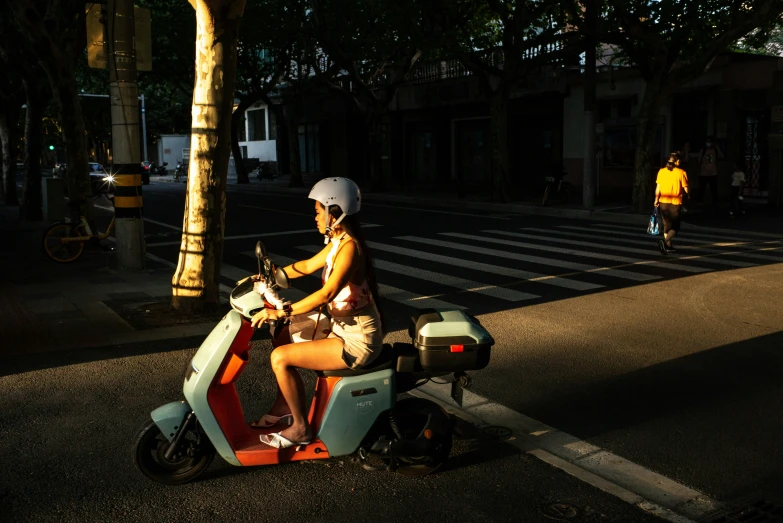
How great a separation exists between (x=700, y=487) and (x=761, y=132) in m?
21.2

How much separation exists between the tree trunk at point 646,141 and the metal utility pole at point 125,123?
13.2 m

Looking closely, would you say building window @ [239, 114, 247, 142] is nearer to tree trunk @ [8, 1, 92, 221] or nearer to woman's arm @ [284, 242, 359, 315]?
tree trunk @ [8, 1, 92, 221]

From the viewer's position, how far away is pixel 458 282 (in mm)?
10867

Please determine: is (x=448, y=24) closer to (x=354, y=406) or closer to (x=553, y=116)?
(x=553, y=116)

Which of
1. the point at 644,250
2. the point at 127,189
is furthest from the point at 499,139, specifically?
the point at 127,189

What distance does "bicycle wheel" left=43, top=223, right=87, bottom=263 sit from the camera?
13.0 metres

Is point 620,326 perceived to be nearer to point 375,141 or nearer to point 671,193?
point 671,193

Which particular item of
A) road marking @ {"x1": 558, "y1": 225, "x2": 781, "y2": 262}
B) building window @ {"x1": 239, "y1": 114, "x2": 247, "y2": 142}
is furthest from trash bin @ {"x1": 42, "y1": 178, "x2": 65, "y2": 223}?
building window @ {"x1": 239, "y1": 114, "x2": 247, "y2": 142}

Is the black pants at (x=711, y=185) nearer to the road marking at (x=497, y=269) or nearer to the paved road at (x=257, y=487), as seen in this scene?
the road marking at (x=497, y=269)

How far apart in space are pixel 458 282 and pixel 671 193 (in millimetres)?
4502

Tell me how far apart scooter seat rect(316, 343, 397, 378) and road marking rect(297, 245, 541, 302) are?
17.4 feet

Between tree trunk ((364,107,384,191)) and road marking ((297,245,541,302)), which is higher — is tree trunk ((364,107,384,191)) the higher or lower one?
the higher one

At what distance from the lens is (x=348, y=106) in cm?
4219

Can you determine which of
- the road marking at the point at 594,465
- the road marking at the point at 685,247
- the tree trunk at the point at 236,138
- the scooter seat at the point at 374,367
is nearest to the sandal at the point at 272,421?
the scooter seat at the point at 374,367
